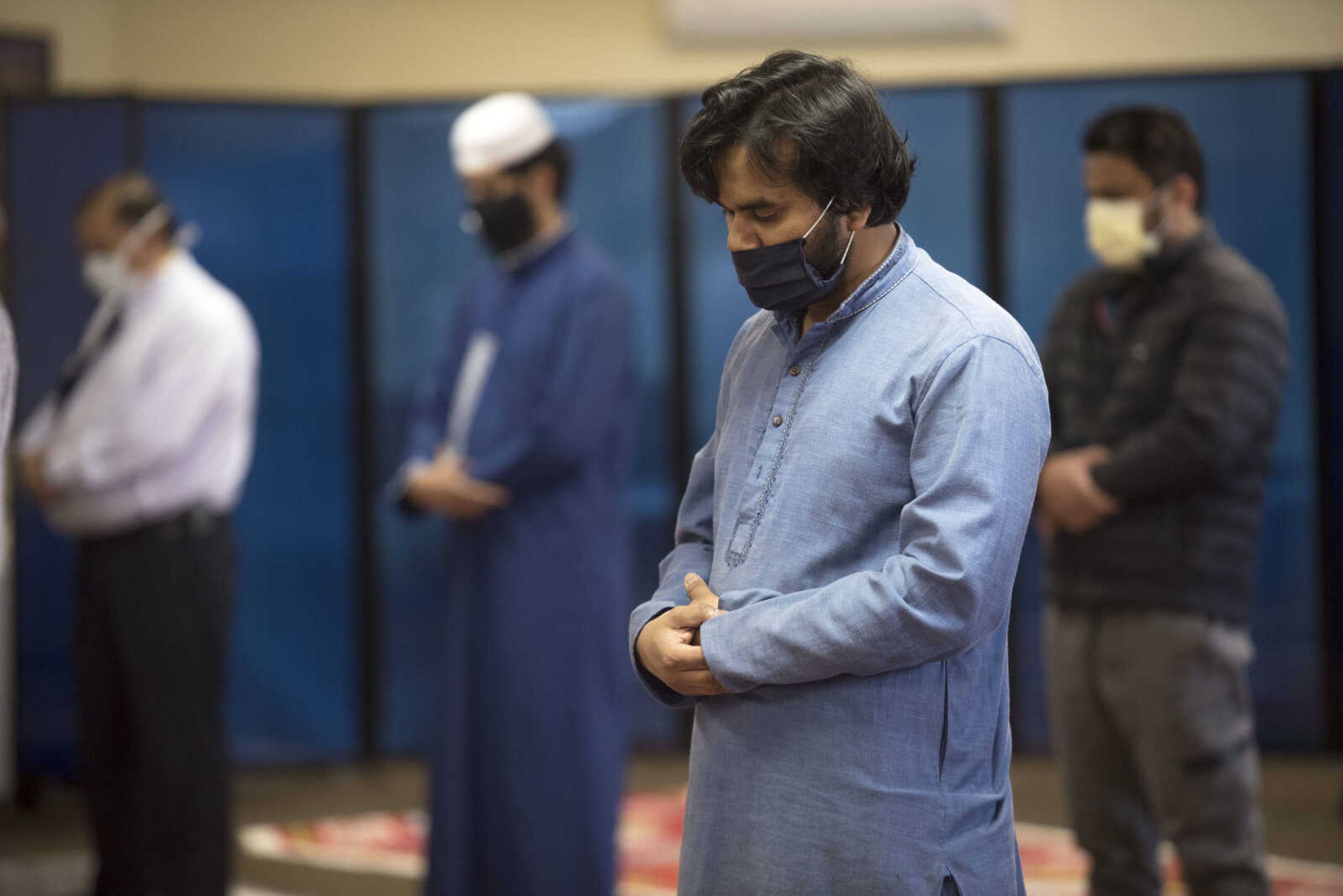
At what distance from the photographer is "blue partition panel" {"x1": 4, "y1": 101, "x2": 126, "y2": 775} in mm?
4398

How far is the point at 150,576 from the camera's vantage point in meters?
2.97


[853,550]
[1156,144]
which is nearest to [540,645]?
[1156,144]

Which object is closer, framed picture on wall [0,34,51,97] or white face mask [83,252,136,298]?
white face mask [83,252,136,298]

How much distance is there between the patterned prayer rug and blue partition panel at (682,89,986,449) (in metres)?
1.28

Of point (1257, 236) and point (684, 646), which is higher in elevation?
point (1257, 236)

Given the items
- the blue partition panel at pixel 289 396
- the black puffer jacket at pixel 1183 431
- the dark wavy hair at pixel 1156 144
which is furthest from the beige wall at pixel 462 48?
the black puffer jacket at pixel 1183 431

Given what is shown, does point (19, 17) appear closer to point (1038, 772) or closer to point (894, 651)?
point (1038, 772)

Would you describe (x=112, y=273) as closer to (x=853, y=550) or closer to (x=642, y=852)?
(x=642, y=852)

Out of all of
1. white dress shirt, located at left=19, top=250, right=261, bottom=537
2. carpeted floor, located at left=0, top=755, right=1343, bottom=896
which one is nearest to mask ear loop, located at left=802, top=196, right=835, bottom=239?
white dress shirt, located at left=19, top=250, right=261, bottom=537

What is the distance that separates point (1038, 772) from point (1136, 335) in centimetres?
244

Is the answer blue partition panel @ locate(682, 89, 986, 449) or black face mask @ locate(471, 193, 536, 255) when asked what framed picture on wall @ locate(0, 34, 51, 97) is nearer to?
blue partition panel @ locate(682, 89, 986, 449)

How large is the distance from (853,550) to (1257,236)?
12.1 ft

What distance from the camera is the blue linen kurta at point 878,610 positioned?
132cm

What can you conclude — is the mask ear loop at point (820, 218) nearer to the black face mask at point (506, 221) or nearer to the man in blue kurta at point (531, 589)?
the man in blue kurta at point (531, 589)
